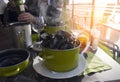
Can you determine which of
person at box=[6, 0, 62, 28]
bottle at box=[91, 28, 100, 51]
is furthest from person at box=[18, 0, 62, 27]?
bottle at box=[91, 28, 100, 51]

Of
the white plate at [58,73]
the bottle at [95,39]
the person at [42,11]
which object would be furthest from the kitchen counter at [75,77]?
the person at [42,11]

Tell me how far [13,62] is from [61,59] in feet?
0.57

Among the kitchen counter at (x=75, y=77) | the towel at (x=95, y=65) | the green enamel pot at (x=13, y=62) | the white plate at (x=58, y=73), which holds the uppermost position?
the green enamel pot at (x=13, y=62)

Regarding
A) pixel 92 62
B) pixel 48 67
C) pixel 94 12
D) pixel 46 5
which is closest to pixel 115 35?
pixel 94 12

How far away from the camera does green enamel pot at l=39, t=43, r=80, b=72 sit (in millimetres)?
404

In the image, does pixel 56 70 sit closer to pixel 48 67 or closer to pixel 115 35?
pixel 48 67

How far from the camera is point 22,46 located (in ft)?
2.07

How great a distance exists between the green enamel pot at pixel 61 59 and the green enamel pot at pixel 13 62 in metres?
0.08

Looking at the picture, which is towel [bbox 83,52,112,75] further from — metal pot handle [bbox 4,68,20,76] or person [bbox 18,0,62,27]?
person [bbox 18,0,62,27]

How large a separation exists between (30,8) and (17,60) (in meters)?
0.82

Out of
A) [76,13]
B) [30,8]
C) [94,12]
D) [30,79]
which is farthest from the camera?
[76,13]

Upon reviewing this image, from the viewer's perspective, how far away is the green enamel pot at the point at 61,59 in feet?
1.33

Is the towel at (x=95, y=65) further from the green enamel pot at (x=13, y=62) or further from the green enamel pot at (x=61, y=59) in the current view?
the green enamel pot at (x=13, y=62)

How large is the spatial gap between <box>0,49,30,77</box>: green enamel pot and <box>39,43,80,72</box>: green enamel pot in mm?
83
